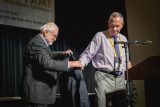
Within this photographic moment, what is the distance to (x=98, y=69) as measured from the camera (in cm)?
337

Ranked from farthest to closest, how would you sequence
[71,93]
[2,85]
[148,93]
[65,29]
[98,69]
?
[65,29], [2,85], [98,69], [71,93], [148,93]

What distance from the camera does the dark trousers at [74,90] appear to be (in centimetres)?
314

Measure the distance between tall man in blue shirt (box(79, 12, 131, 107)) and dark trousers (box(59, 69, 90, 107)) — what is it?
0.21 metres

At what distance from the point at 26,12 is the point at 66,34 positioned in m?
0.91

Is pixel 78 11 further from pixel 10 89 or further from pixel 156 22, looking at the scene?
pixel 10 89

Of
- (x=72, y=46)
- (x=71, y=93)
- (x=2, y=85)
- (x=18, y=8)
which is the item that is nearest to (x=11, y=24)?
(x=18, y=8)

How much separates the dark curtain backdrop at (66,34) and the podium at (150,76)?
2.13 meters

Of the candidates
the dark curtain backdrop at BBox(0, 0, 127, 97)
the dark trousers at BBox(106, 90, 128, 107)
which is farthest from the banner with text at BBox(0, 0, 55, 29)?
the dark trousers at BBox(106, 90, 128, 107)

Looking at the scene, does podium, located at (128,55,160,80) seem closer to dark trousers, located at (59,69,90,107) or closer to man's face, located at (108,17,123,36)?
dark trousers, located at (59,69,90,107)

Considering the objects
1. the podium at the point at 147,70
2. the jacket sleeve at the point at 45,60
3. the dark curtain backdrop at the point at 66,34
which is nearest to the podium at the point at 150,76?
the podium at the point at 147,70

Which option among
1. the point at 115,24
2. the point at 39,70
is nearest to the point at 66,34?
the point at 115,24

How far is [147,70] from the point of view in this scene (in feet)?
8.82

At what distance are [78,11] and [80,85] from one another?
7.94 feet

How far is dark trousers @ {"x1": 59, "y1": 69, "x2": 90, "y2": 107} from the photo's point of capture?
3139mm
